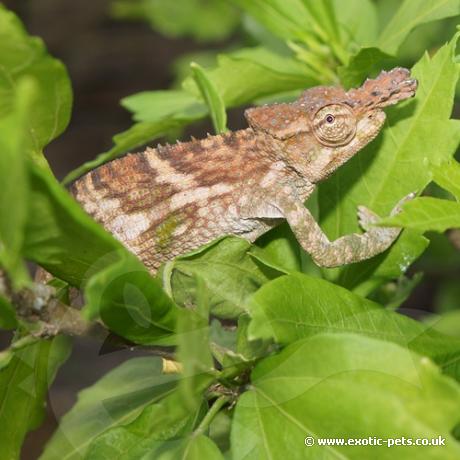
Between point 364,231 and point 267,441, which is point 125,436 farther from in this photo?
point 364,231

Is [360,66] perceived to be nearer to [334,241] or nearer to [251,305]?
[334,241]

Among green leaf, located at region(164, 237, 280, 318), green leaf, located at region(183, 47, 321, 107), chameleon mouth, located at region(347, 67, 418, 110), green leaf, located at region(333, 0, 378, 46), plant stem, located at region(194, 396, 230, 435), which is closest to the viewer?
plant stem, located at region(194, 396, 230, 435)

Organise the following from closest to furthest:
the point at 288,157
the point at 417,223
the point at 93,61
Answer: the point at 417,223, the point at 288,157, the point at 93,61

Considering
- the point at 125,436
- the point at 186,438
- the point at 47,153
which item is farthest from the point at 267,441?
the point at 47,153

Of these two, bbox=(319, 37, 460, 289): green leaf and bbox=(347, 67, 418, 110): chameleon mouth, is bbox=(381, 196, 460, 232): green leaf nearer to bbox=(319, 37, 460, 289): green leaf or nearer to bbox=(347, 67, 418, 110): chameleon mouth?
bbox=(319, 37, 460, 289): green leaf

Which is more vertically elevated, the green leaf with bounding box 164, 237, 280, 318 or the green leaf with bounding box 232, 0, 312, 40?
the green leaf with bounding box 232, 0, 312, 40

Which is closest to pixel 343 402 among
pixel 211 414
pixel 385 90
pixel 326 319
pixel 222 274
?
pixel 326 319

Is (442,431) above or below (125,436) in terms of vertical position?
above

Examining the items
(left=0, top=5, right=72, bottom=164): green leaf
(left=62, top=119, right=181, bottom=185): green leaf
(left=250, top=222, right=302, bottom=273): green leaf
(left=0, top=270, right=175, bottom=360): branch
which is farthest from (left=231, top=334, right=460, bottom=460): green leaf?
(left=62, top=119, right=181, bottom=185): green leaf
